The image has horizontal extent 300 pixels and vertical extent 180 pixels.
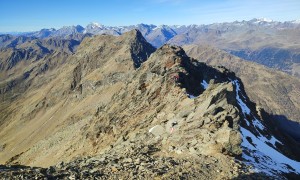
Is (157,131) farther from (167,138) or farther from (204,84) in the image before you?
(204,84)

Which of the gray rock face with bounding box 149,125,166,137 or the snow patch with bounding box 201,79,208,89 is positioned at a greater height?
the gray rock face with bounding box 149,125,166,137

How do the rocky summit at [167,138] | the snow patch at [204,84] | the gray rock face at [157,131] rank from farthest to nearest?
the snow patch at [204,84], the gray rock face at [157,131], the rocky summit at [167,138]

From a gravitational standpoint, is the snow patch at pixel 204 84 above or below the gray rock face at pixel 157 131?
below

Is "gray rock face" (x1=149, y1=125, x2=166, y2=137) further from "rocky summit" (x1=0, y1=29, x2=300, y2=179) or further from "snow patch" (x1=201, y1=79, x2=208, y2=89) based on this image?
"snow patch" (x1=201, y1=79, x2=208, y2=89)

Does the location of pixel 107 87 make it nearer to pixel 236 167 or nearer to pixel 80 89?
pixel 80 89

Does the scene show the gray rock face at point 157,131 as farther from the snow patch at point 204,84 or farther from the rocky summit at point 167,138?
the snow patch at point 204,84

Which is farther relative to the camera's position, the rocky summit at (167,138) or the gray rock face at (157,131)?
the gray rock face at (157,131)

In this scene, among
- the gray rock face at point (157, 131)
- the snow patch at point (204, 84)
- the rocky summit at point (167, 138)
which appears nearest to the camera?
the rocky summit at point (167, 138)

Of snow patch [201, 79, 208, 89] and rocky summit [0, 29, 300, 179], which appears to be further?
snow patch [201, 79, 208, 89]

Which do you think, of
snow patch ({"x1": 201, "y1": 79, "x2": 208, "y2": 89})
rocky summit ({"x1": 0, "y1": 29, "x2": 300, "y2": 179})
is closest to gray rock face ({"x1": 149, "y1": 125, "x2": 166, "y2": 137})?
rocky summit ({"x1": 0, "y1": 29, "x2": 300, "y2": 179})

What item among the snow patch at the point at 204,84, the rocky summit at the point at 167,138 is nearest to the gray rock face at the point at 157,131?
the rocky summit at the point at 167,138

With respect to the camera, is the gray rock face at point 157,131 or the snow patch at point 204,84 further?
the snow patch at point 204,84
